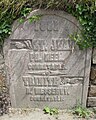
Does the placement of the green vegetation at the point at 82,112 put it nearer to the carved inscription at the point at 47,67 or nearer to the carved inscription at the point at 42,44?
the carved inscription at the point at 47,67

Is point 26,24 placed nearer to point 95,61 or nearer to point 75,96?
point 95,61

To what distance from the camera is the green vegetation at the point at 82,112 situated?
8.87 ft

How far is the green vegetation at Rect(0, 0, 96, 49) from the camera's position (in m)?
2.19

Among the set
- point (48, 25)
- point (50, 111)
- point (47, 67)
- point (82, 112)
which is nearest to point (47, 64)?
point (47, 67)

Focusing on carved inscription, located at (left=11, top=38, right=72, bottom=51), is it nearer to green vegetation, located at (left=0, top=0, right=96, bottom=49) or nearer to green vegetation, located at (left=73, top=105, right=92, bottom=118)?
green vegetation, located at (left=0, top=0, right=96, bottom=49)

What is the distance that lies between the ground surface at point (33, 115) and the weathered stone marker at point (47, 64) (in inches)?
3.0

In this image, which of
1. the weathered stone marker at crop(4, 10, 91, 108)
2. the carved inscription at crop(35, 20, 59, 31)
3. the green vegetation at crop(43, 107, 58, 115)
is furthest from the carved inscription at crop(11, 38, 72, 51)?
the green vegetation at crop(43, 107, 58, 115)

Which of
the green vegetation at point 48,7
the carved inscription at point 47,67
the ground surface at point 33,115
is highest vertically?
the green vegetation at point 48,7

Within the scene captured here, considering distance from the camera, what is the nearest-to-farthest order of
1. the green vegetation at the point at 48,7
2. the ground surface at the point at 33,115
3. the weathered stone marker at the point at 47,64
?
1. the green vegetation at the point at 48,7
2. the weathered stone marker at the point at 47,64
3. the ground surface at the point at 33,115

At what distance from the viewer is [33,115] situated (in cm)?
271

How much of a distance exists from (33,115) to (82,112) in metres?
0.60

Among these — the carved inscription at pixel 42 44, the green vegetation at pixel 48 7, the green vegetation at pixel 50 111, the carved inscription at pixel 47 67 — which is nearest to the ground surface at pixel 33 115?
the green vegetation at pixel 50 111

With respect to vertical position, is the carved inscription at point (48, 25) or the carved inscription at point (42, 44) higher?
the carved inscription at point (48, 25)

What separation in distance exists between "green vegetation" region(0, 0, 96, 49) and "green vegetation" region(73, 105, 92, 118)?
3.20 feet
